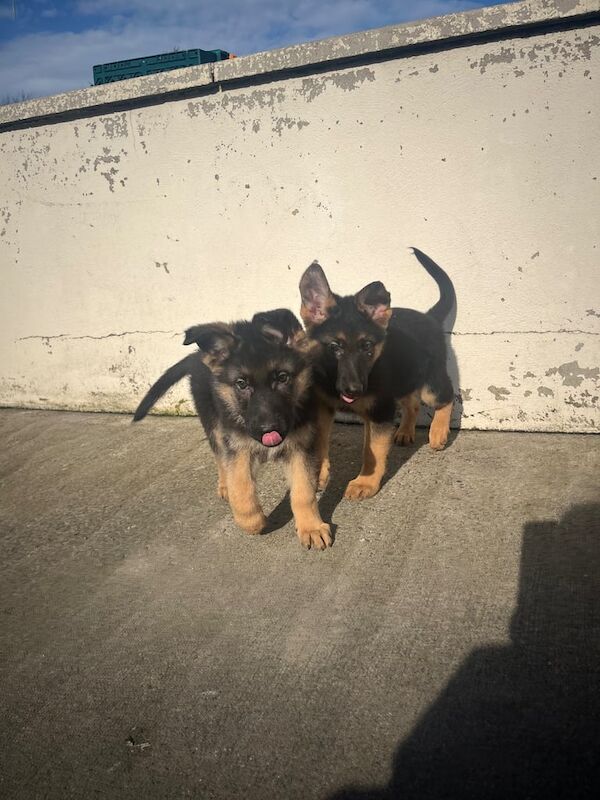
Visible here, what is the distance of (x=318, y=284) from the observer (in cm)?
371

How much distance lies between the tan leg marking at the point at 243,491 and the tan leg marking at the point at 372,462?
618 millimetres

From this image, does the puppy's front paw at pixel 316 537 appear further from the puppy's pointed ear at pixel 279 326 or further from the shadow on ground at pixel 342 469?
the puppy's pointed ear at pixel 279 326

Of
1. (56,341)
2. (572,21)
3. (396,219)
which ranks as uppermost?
(572,21)

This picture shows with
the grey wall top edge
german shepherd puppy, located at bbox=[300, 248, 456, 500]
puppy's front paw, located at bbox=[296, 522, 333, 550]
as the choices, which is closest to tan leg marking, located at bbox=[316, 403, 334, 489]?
german shepherd puppy, located at bbox=[300, 248, 456, 500]

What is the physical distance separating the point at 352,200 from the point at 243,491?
218 cm

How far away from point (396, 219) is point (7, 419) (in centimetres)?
373

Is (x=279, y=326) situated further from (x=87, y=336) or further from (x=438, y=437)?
(x=87, y=336)

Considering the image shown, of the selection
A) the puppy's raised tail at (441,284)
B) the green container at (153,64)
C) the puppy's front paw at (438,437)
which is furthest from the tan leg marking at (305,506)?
the green container at (153,64)

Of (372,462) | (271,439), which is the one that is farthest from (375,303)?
(271,439)

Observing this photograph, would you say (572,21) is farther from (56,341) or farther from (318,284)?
(56,341)

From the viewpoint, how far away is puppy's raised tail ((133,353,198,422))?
406 centimetres

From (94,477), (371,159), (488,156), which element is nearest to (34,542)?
(94,477)

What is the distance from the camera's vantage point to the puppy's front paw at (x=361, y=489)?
12.1ft

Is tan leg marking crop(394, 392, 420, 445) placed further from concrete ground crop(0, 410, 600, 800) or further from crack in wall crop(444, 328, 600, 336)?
crack in wall crop(444, 328, 600, 336)
